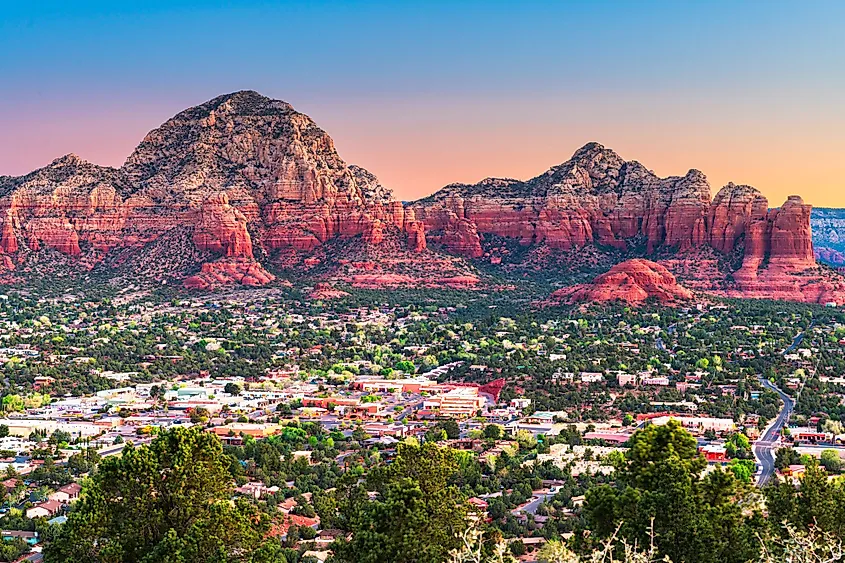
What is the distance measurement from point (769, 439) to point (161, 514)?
4815cm

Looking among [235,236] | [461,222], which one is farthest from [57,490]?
[461,222]

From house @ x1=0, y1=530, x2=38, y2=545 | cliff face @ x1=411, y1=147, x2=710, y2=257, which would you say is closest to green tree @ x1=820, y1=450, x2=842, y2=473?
house @ x1=0, y1=530, x2=38, y2=545

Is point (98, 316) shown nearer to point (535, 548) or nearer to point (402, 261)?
point (402, 261)

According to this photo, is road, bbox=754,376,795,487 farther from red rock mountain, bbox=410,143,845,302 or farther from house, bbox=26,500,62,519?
red rock mountain, bbox=410,143,845,302

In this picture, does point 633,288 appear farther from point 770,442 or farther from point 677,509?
point 677,509

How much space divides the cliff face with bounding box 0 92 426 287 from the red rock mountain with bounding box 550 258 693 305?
39346 millimetres

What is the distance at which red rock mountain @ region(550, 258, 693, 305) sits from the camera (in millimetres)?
132000

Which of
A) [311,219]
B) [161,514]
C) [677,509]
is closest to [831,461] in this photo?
[677,509]

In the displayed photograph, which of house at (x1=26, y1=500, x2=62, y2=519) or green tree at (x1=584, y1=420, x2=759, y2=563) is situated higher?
green tree at (x1=584, y1=420, x2=759, y2=563)

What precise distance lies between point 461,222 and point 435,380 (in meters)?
87.9

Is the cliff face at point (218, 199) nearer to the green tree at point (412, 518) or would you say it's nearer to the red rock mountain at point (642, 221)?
the red rock mountain at point (642, 221)

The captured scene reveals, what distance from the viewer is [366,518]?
31.3m

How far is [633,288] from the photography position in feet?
434

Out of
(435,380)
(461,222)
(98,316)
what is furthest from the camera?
(461,222)
